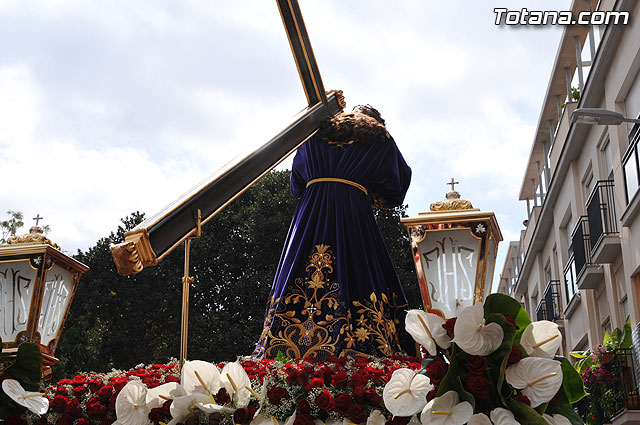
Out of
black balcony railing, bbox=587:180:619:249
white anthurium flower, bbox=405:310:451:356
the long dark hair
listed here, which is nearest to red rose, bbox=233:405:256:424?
white anthurium flower, bbox=405:310:451:356

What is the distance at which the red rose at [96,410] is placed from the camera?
137 inches

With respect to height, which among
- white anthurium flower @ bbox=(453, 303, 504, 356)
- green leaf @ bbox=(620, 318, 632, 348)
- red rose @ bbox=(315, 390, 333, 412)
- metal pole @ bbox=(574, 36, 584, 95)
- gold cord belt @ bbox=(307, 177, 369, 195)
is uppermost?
metal pole @ bbox=(574, 36, 584, 95)

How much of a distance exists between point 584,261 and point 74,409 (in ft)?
56.8

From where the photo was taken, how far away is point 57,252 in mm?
4430

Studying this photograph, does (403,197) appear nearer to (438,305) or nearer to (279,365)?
(438,305)

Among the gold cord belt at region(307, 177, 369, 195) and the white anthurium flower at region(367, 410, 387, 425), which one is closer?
the white anthurium flower at region(367, 410, 387, 425)

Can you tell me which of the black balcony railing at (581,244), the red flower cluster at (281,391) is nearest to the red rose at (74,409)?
the red flower cluster at (281,391)

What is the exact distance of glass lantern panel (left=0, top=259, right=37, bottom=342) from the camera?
4.31 meters

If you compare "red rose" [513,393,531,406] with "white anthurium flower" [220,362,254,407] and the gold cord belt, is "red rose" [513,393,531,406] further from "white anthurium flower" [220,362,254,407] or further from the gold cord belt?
the gold cord belt

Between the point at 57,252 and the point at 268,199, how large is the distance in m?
17.1

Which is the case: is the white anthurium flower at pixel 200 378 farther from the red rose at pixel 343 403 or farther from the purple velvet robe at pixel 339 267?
the purple velvet robe at pixel 339 267

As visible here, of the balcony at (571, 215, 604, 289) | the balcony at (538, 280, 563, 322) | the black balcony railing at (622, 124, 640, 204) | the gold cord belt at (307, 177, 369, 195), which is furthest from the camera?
the balcony at (538, 280, 563, 322)

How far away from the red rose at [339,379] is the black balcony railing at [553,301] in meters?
21.7

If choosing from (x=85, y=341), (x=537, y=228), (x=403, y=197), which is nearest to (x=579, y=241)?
(x=537, y=228)
